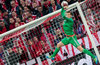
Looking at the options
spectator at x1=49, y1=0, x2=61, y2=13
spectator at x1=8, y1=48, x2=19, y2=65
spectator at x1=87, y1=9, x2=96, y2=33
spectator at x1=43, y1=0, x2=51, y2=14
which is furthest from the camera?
spectator at x1=43, y1=0, x2=51, y2=14

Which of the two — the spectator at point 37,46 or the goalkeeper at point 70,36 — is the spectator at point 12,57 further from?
the goalkeeper at point 70,36

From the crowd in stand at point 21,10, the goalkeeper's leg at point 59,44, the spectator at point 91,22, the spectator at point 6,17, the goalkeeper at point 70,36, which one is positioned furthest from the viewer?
the spectator at point 6,17

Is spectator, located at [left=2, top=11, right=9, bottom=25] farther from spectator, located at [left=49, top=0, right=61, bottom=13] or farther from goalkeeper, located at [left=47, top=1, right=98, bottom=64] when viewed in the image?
goalkeeper, located at [left=47, top=1, right=98, bottom=64]

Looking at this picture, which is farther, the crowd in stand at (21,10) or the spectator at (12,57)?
the crowd in stand at (21,10)

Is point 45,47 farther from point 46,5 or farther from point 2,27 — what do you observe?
point 46,5

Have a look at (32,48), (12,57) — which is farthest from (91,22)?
(12,57)

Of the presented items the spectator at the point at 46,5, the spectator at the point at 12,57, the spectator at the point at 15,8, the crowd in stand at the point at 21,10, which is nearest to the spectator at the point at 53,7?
the crowd in stand at the point at 21,10

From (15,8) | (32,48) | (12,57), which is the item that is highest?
(15,8)

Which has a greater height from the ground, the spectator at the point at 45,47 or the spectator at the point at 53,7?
the spectator at the point at 53,7

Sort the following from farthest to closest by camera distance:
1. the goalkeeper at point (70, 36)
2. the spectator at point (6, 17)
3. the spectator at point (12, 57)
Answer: the spectator at point (6, 17) < the spectator at point (12, 57) < the goalkeeper at point (70, 36)

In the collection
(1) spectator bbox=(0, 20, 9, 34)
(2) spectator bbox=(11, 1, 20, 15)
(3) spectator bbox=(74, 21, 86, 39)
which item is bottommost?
(3) spectator bbox=(74, 21, 86, 39)

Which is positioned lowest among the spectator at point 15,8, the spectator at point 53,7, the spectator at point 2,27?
the spectator at point 2,27

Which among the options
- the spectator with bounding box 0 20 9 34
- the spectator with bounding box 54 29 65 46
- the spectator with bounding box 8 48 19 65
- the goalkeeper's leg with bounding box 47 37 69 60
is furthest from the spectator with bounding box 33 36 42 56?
the spectator with bounding box 0 20 9 34

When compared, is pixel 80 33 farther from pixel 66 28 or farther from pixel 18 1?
pixel 18 1
